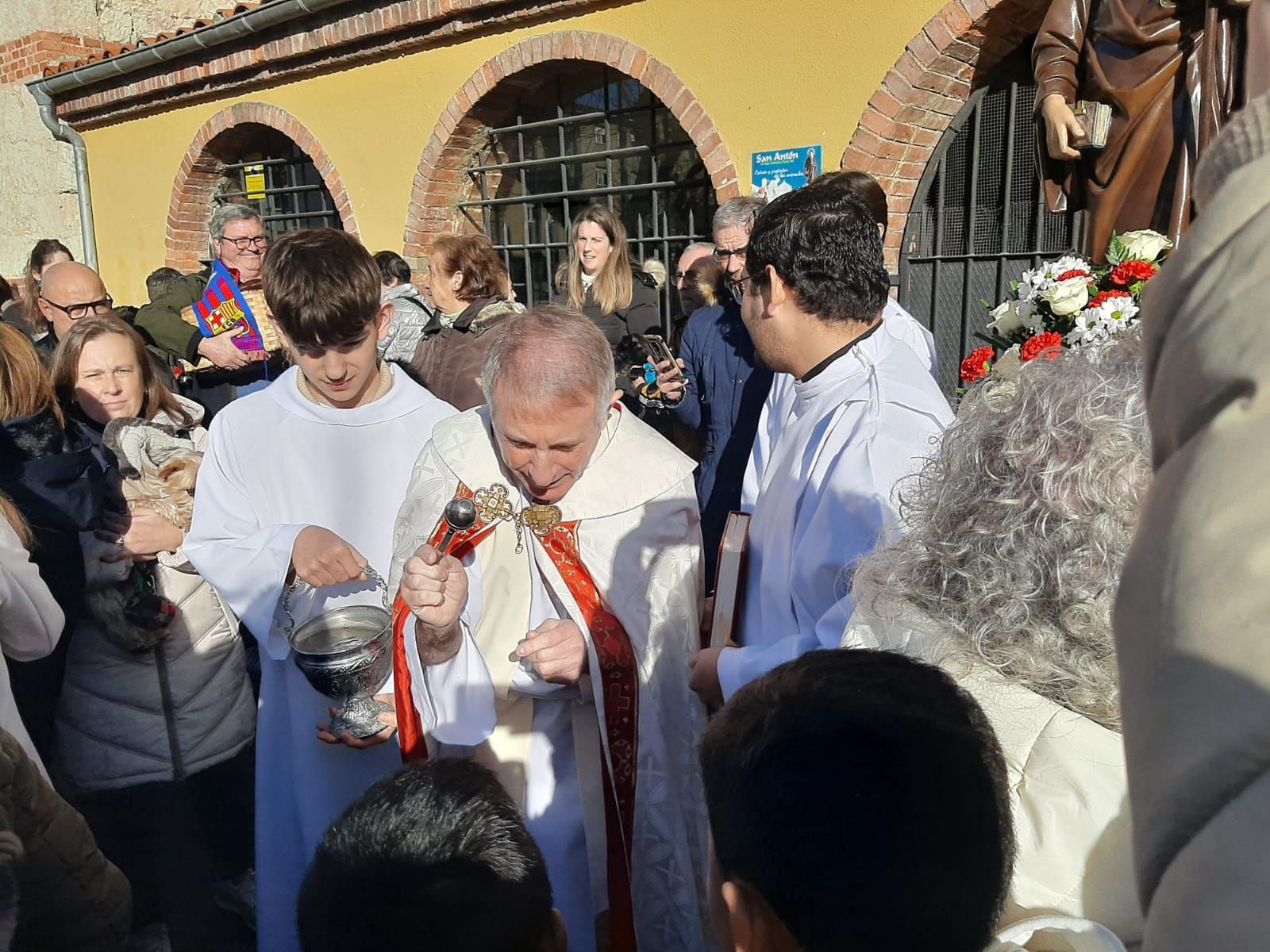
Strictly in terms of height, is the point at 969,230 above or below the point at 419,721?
above

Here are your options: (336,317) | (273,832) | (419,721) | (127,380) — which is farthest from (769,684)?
(127,380)

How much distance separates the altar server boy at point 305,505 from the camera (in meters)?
2.46

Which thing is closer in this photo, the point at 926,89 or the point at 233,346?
the point at 233,346

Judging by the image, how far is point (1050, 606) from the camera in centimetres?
113

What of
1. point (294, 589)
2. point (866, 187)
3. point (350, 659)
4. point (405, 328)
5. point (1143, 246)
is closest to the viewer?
point (350, 659)

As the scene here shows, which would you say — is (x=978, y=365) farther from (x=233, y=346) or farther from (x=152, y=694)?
(x=233, y=346)

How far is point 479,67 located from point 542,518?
631 cm

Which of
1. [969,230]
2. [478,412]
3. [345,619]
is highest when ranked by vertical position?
[969,230]

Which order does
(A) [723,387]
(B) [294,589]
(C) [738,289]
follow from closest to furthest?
(B) [294,589], (C) [738,289], (A) [723,387]

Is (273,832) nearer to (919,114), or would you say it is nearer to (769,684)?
(769,684)

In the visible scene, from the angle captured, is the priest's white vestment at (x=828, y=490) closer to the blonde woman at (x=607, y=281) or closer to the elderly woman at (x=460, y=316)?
the elderly woman at (x=460, y=316)

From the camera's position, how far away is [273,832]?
8.64ft

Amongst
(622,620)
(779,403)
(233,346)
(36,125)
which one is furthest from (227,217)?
(36,125)

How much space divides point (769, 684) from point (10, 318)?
226 inches
